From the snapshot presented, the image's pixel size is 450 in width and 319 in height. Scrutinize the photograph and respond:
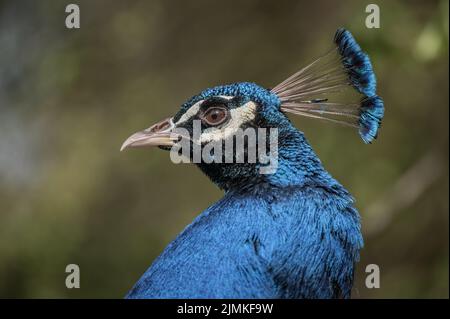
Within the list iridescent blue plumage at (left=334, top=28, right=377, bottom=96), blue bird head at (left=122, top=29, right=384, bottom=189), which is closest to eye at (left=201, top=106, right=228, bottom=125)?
blue bird head at (left=122, top=29, right=384, bottom=189)

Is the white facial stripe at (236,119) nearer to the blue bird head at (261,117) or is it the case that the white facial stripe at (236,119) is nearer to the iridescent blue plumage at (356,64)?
the blue bird head at (261,117)

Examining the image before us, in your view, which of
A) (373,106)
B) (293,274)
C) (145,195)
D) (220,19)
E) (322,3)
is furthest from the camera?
(145,195)

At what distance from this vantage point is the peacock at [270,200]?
189cm

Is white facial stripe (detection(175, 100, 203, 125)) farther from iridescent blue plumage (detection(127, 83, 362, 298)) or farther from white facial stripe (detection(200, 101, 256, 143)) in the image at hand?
iridescent blue plumage (detection(127, 83, 362, 298))

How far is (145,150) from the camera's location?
4.85 metres

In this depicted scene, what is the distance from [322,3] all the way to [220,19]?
64cm

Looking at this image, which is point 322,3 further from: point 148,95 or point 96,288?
point 96,288

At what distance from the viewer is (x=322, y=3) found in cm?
437

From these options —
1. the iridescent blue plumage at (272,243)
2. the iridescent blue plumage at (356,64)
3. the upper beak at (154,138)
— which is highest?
the iridescent blue plumage at (356,64)

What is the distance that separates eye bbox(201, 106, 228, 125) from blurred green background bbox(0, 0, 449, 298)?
5.82 ft

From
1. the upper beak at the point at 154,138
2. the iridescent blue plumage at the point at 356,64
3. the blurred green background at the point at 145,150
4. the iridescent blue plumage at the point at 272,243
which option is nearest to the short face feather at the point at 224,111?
the upper beak at the point at 154,138

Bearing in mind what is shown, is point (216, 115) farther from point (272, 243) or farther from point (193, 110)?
point (272, 243)
